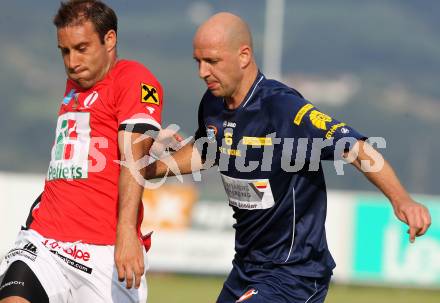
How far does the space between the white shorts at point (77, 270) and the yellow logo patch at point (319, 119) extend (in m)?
1.27

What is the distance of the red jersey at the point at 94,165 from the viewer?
5.78 meters

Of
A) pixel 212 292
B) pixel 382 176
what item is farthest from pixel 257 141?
pixel 212 292

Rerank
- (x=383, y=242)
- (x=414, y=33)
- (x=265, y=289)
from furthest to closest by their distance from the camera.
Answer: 1. (x=414, y=33)
2. (x=383, y=242)
3. (x=265, y=289)

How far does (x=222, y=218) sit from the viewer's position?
1560 cm

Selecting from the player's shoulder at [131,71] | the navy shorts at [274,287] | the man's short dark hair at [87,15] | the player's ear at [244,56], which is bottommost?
the navy shorts at [274,287]

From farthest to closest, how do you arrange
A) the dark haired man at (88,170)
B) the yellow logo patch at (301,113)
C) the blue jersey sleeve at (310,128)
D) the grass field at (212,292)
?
the grass field at (212,292) < the dark haired man at (88,170) < the yellow logo patch at (301,113) < the blue jersey sleeve at (310,128)

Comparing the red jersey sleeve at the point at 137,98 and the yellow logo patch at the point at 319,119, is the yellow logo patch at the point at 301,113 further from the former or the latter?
the red jersey sleeve at the point at 137,98

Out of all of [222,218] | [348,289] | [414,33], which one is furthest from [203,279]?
[414,33]

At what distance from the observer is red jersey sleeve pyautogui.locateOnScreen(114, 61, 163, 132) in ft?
18.5

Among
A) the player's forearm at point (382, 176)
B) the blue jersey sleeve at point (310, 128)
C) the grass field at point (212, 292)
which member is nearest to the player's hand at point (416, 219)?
the player's forearm at point (382, 176)

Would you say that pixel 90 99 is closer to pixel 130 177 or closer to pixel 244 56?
pixel 130 177

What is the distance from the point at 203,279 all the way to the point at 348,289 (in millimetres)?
2229

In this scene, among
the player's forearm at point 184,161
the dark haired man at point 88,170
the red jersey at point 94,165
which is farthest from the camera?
the player's forearm at point 184,161

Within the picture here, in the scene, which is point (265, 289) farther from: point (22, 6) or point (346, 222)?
point (22, 6)
